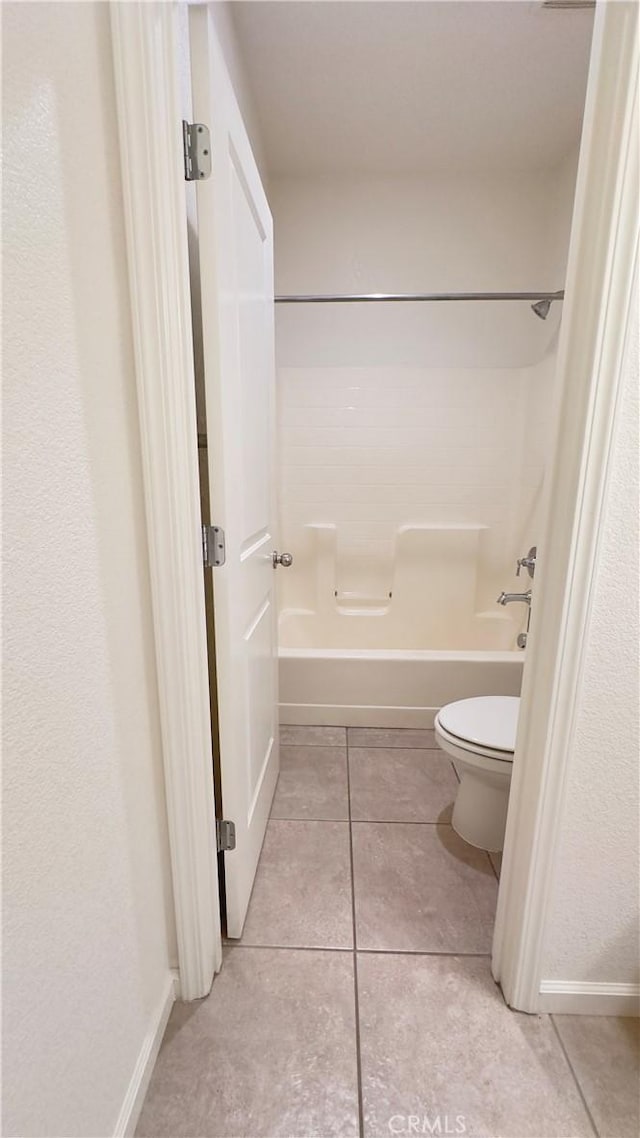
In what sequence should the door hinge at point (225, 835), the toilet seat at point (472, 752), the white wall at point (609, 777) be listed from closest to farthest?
the white wall at point (609, 777), the door hinge at point (225, 835), the toilet seat at point (472, 752)

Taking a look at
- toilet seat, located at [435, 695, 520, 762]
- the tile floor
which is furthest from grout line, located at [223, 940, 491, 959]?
toilet seat, located at [435, 695, 520, 762]

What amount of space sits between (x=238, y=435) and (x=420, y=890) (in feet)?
4.45

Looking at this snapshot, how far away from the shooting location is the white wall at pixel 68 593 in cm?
53

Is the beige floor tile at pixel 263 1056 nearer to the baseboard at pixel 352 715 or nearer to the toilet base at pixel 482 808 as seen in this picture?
the toilet base at pixel 482 808

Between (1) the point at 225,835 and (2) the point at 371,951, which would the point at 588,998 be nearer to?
(2) the point at 371,951

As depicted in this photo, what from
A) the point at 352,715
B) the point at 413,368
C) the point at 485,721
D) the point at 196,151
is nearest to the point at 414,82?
the point at 413,368

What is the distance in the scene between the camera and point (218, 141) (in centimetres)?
89

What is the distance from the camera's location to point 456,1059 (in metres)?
0.98

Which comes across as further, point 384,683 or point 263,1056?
point 384,683

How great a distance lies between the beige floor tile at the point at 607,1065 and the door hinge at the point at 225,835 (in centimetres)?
82

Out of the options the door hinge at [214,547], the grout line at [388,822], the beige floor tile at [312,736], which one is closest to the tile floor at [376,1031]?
the grout line at [388,822]

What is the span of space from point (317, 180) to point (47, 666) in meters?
2.70

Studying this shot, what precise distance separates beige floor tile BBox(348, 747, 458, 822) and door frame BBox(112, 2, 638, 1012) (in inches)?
24.6

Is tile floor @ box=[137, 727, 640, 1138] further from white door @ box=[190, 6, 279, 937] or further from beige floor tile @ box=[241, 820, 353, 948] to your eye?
white door @ box=[190, 6, 279, 937]
